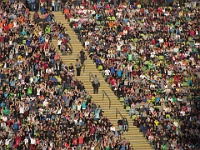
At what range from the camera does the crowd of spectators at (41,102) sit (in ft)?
220

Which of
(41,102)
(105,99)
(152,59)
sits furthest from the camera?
(152,59)

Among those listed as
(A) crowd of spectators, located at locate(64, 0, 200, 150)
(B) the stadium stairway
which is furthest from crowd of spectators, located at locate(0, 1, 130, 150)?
(A) crowd of spectators, located at locate(64, 0, 200, 150)

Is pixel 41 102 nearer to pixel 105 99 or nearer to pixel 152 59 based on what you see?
pixel 105 99

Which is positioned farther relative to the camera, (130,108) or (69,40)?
(69,40)

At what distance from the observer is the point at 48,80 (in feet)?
235

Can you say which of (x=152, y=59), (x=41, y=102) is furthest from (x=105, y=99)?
(x=152, y=59)

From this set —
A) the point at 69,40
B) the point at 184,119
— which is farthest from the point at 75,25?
the point at 184,119

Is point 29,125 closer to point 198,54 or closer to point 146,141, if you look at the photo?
point 146,141

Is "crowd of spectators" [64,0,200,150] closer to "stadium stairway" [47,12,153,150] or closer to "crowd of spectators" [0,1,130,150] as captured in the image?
"stadium stairway" [47,12,153,150]

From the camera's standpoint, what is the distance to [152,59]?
7800 cm

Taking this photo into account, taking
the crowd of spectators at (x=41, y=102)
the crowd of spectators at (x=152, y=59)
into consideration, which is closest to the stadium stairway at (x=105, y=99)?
the crowd of spectators at (x=152, y=59)

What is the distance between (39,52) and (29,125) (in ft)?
27.2

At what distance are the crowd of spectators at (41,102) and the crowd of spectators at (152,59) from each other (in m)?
3.19

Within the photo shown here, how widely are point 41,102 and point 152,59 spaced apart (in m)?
12.8
